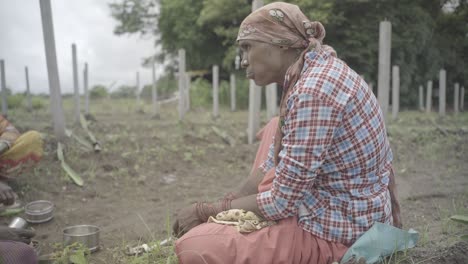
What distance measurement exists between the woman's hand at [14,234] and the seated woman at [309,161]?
1.02 m

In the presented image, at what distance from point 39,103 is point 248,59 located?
16.5 meters

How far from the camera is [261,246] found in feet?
5.87

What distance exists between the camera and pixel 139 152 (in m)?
5.59

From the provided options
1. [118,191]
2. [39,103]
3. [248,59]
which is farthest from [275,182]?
[39,103]

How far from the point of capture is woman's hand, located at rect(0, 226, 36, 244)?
2168 mm

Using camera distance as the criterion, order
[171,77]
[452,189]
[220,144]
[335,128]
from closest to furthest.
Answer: [335,128]
[452,189]
[220,144]
[171,77]

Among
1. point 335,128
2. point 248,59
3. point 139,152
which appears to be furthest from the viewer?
point 139,152

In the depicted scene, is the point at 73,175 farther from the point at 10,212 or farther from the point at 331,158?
the point at 331,158

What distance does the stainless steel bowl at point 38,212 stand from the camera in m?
3.44

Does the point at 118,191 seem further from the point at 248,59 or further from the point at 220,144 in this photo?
the point at 248,59

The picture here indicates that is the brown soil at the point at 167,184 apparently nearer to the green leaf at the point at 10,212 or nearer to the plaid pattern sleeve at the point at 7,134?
the green leaf at the point at 10,212

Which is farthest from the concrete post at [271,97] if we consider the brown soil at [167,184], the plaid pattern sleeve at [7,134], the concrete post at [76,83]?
the plaid pattern sleeve at [7,134]

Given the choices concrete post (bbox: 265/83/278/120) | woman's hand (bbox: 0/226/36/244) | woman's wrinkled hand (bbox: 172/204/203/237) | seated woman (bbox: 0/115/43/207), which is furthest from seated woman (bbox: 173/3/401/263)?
concrete post (bbox: 265/83/278/120)

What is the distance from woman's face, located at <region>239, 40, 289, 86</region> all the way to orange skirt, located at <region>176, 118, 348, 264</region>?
27.2 inches
